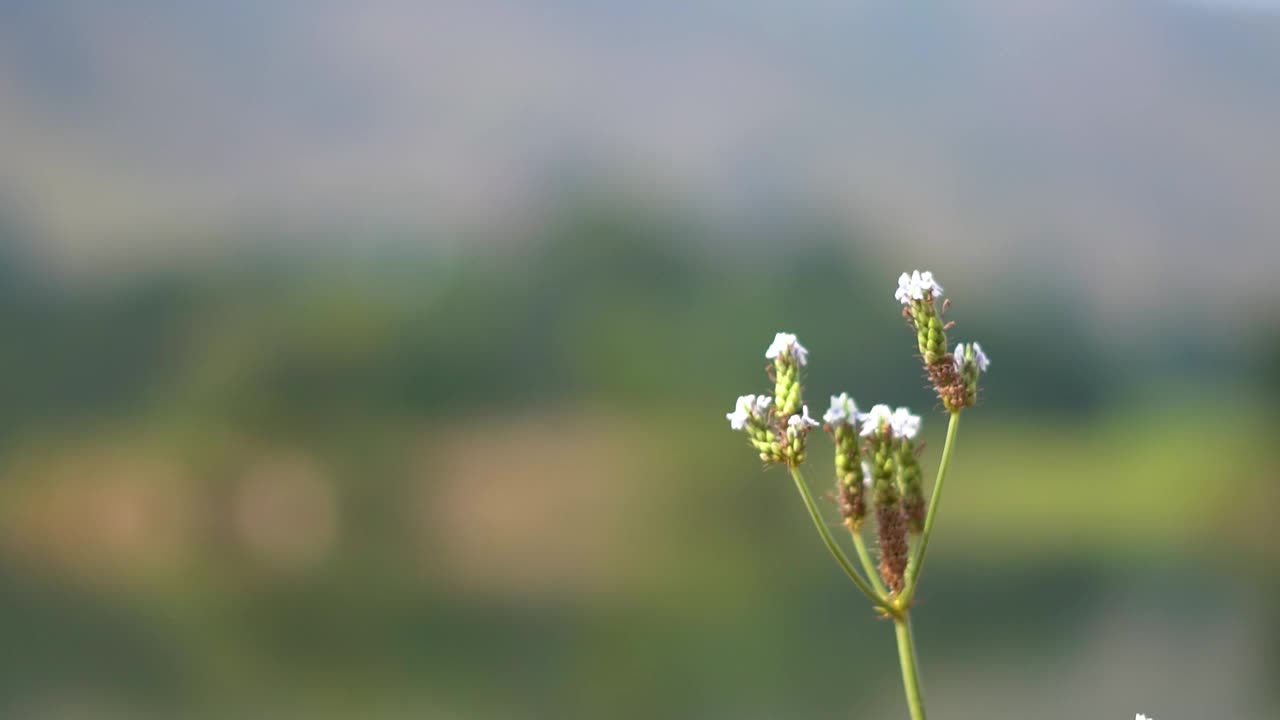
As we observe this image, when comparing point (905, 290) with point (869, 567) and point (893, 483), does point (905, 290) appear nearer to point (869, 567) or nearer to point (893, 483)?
point (893, 483)

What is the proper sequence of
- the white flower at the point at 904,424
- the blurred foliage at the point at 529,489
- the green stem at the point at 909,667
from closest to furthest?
the green stem at the point at 909,667 < the white flower at the point at 904,424 < the blurred foliage at the point at 529,489

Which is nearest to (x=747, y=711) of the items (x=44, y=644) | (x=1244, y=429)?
(x=44, y=644)

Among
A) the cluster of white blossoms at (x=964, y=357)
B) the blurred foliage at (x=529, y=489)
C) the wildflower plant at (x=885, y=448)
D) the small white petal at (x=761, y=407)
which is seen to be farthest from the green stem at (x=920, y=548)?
the blurred foliage at (x=529, y=489)

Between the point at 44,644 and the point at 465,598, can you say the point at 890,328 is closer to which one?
the point at 465,598

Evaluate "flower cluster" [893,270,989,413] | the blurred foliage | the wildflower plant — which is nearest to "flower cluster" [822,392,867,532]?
the wildflower plant

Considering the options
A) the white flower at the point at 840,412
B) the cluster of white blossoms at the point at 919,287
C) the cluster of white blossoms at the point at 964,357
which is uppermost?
the cluster of white blossoms at the point at 919,287

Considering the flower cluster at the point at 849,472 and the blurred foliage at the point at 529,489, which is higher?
the blurred foliage at the point at 529,489

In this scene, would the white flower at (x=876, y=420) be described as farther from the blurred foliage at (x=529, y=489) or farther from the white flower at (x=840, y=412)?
the blurred foliage at (x=529, y=489)
